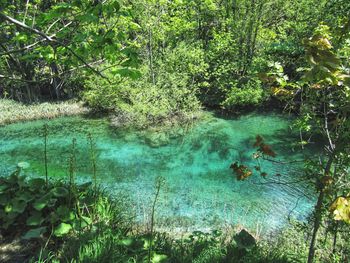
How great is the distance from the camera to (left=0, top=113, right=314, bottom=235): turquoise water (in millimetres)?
6805

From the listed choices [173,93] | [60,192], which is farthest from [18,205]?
[173,93]

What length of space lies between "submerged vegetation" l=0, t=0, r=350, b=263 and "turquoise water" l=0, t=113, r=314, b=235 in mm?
359

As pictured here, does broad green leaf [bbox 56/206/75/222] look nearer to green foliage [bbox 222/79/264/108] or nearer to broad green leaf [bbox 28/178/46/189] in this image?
broad green leaf [bbox 28/178/46/189]

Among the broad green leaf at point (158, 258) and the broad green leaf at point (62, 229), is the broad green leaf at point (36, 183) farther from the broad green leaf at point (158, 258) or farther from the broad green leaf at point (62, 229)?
the broad green leaf at point (158, 258)

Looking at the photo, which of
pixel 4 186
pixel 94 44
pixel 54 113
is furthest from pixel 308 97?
pixel 54 113

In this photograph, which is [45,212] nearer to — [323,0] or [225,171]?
[225,171]

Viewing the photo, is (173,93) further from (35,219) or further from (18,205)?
(35,219)

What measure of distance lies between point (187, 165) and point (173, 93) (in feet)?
22.4

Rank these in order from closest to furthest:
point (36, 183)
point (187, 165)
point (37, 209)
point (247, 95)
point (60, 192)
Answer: point (37, 209)
point (60, 192)
point (36, 183)
point (187, 165)
point (247, 95)

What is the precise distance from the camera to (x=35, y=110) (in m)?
17.7

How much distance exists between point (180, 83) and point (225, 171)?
818 centimetres

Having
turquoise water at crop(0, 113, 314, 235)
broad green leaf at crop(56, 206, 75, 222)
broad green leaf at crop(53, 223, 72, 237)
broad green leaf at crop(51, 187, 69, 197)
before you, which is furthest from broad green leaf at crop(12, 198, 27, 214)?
turquoise water at crop(0, 113, 314, 235)

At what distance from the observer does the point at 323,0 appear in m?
15.6

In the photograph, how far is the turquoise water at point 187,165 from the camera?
6805 mm
